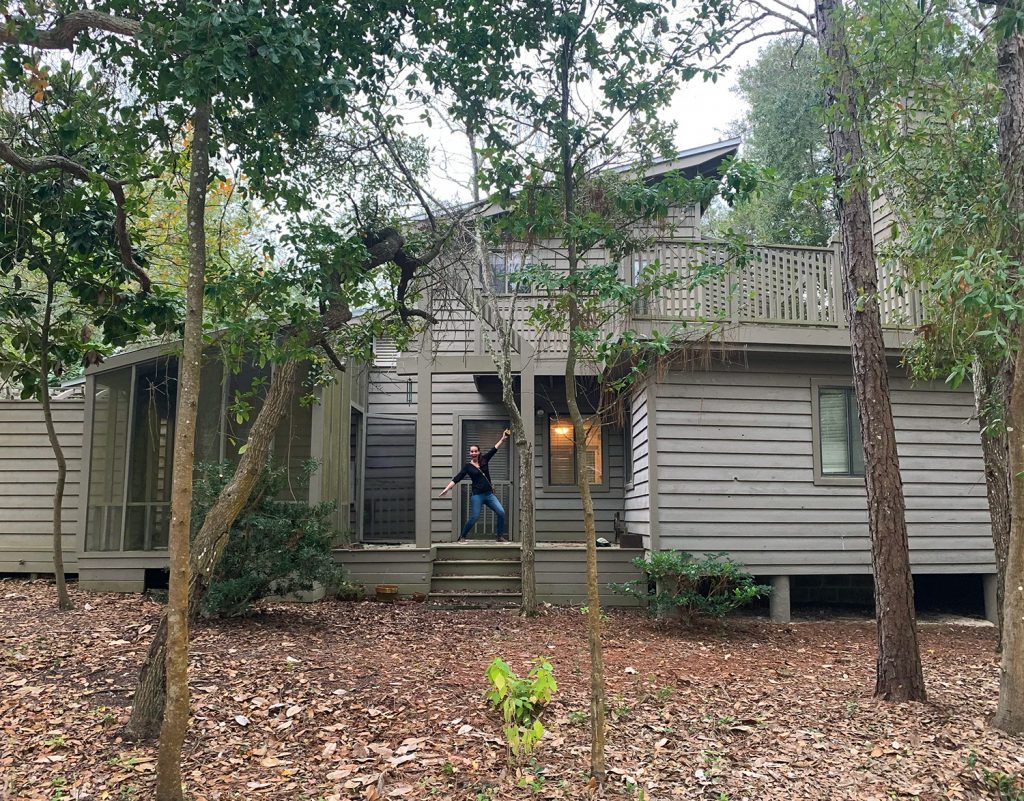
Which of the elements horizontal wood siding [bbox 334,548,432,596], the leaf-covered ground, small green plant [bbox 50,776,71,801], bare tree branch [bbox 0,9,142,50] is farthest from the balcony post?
small green plant [bbox 50,776,71,801]

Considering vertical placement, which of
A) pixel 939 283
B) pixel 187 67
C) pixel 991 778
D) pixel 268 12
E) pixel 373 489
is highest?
pixel 268 12

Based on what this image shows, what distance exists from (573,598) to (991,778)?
5826 millimetres

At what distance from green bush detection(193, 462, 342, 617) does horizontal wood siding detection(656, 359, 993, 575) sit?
4268mm

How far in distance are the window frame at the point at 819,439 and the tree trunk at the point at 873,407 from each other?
382 cm

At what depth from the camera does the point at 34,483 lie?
10914 mm

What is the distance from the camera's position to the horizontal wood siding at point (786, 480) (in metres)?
9.91

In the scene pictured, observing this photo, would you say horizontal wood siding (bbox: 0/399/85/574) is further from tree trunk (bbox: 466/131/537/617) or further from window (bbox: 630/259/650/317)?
window (bbox: 630/259/650/317)

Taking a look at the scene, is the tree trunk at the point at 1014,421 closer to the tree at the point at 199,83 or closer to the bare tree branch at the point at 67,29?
the tree at the point at 199,83

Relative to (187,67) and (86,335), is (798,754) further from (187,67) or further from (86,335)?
(86,335)

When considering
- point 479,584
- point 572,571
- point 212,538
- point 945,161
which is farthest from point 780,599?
point 212,538

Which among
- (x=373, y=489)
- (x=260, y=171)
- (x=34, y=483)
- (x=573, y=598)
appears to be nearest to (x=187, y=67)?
(x=260, y=171)

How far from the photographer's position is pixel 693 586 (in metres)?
8.79

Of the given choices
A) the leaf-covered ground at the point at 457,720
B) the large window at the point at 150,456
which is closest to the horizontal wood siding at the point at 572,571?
the leaf-covered ground at the point at 457,720

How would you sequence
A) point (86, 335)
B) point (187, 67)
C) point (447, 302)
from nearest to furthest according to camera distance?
point (187, 67) < point (86, 335) < point (447, 302)
